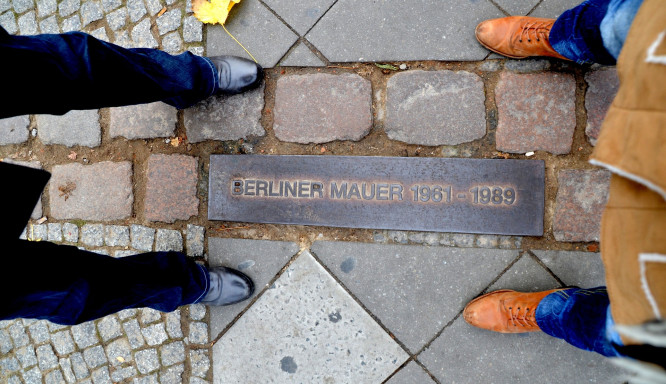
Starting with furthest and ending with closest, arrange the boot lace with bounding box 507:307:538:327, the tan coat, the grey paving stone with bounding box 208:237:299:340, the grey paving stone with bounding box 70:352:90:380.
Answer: the grey paving stone with bounding box 70:352:90:380, the grey paving stone with bounding box 208:237:299:340, the boot lace with bounding box 507:307:538:327, the tan coat

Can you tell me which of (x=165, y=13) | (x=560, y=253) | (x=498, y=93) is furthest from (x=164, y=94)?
(x=560, y=253)

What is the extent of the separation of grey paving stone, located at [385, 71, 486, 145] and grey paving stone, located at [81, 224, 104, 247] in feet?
5.88

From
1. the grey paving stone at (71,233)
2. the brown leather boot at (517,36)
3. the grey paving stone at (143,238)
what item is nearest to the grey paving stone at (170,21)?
the grey paving stone at (143,238)

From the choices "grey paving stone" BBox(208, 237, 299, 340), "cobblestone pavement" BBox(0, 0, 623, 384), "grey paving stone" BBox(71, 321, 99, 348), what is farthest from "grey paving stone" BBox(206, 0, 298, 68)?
"grey paving stone" BBox(71, 321, 99, 348)

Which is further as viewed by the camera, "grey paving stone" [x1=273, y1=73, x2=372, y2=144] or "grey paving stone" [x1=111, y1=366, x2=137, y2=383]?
"grey paving stone" [x1=111, y1=366, x2=137, y2=383]

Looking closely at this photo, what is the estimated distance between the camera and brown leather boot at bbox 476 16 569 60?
2170 millimetres

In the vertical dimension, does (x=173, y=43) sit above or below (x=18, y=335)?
above

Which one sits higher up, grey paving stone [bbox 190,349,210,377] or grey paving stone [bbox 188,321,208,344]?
grey paving stone [bbox 188,321,208,344]

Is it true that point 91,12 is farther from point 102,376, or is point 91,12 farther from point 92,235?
point 102,376

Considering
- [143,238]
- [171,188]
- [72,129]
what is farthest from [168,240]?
[72,129]

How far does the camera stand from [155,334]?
8.33 ft

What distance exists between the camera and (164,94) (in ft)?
7.13

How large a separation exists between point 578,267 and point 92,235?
107 inches

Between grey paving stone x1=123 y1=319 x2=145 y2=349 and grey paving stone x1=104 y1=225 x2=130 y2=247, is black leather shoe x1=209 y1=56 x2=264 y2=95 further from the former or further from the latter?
grey paving stone x1=123 y1=319 x2=145 y2=349
